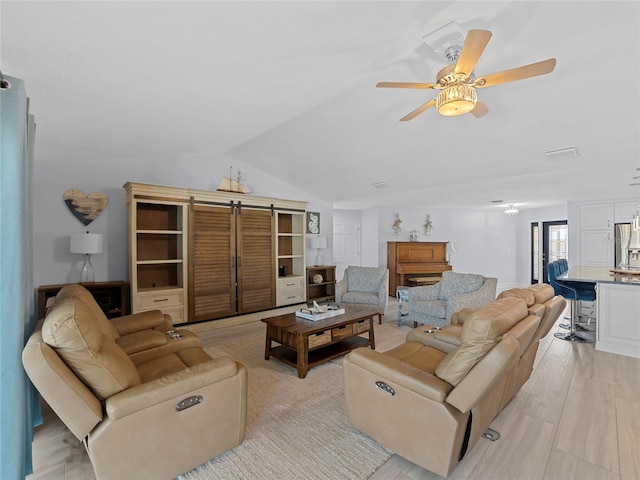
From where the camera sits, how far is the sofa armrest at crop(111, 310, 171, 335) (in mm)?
2869

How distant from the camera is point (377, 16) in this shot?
1899mm

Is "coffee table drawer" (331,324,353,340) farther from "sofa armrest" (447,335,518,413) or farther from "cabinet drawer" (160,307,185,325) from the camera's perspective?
"cabinet drawer" (160,307,185,325)

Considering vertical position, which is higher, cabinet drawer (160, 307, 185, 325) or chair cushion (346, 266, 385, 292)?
chair cushion (346, 266, 385, 292)

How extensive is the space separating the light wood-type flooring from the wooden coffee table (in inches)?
51.9

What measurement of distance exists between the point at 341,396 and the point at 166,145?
3.66m

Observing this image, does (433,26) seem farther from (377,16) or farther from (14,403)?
(14,403)

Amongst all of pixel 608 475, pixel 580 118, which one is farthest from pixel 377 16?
pixel 608 475

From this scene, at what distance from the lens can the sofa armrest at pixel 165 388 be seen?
1505 millimetres

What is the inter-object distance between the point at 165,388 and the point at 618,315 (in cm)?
491

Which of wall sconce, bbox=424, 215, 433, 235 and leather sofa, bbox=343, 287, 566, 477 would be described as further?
wall sconce, bbox=424, 215, 433, 235

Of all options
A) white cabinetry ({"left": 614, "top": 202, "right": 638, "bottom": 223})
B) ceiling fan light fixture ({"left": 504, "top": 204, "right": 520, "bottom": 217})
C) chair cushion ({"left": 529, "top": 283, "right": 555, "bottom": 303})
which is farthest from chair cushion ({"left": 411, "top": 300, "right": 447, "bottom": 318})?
white cabinetry ({"left": 614, "top": 202, "right": 638, "bottom": 223})

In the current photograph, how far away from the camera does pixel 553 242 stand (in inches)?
332

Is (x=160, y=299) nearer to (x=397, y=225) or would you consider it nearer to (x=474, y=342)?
(x=474, y=342)

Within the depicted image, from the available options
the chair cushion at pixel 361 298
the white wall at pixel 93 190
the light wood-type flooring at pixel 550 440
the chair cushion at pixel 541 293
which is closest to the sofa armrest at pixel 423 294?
the chair cushion at pixel 361 298
